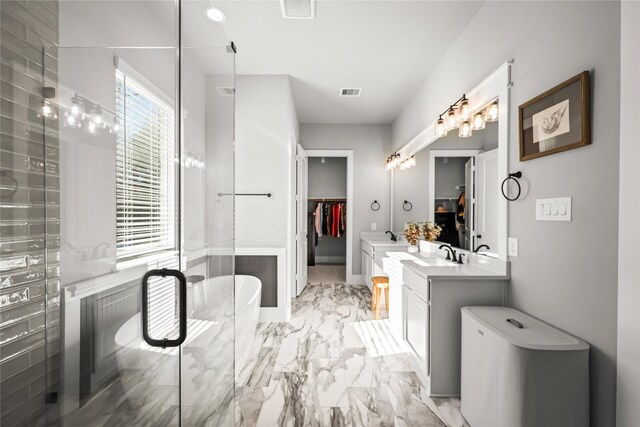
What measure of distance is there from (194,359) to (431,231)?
271 centimetres

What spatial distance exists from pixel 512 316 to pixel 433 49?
248 cm

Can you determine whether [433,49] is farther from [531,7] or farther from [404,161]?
[404,161]

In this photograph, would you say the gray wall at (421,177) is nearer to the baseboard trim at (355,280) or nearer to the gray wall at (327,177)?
the baseboard trim at (355,280)

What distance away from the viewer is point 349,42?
→ 2812 mm

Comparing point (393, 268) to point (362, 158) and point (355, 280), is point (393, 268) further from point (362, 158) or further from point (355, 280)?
point (362, 158)

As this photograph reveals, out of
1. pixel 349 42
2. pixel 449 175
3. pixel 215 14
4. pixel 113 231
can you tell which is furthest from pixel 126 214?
pixel 449 175

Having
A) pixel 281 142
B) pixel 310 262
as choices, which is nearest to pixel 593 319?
pixel 281 142

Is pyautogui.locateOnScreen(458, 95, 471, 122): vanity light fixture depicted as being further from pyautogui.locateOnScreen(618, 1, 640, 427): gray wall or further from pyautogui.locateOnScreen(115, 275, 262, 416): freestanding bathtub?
pyautogui.locateOnScreen(115, 275, 262, 416): freestanding bathtub

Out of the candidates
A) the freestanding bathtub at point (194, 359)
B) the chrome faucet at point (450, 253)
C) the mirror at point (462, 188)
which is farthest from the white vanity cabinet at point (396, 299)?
the freestanding bathtub at point (194, 359)

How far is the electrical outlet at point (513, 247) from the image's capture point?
6.20 feet

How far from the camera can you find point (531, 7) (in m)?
1.74

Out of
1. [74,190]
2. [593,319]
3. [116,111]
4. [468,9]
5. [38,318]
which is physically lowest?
[593,319]

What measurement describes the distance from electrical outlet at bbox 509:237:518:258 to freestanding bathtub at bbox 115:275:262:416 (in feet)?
5.61

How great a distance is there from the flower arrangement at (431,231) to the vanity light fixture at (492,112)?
125cm
